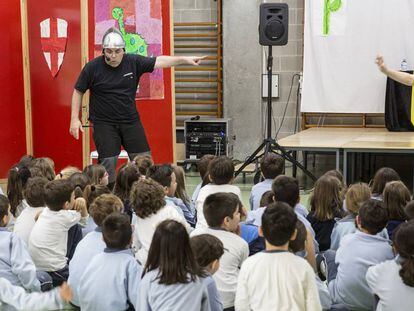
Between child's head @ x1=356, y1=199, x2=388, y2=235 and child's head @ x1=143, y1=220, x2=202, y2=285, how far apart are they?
1037 millimetres

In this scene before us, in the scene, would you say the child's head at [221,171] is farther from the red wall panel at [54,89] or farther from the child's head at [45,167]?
the red wall panel at [54,89]

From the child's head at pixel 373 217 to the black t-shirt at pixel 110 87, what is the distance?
288cm

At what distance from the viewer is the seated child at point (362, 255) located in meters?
3.46

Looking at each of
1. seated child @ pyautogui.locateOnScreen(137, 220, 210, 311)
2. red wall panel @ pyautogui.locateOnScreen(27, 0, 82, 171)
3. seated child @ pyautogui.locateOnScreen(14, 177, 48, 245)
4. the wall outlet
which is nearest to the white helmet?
seated child @ pyautogui.locateOnScreen(14, 177, 48, 245)

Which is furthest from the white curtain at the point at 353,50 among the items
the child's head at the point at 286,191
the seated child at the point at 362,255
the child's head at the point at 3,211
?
the child's head at the point at 3,211

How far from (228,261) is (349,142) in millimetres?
4250

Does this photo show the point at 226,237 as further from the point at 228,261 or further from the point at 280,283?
the point at 280,283

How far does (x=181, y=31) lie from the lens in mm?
9875

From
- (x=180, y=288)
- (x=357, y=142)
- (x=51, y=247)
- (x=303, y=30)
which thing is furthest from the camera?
(x=303, y=30)

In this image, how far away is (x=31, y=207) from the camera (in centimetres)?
440

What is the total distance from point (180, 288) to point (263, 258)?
14.6 inches

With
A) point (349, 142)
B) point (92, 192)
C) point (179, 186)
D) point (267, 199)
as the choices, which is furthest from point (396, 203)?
point (349, 142)

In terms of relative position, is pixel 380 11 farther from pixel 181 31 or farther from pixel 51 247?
pixel 51 247

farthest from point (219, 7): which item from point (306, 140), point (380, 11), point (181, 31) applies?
point (306, 140)
